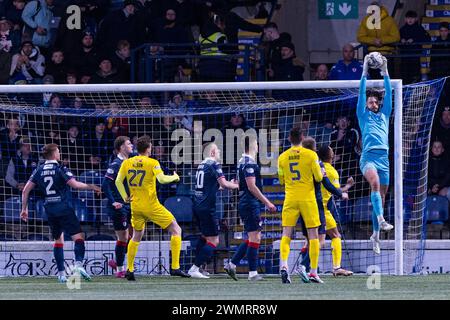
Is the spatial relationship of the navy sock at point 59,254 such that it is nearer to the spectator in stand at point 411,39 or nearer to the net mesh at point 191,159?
the net mesh at point 191,159

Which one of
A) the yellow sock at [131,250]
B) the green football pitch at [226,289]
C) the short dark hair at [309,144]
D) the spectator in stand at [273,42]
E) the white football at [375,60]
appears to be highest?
the spectator in stand at [273,42]

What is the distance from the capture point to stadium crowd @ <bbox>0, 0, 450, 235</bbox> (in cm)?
2212

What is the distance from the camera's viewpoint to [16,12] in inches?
983

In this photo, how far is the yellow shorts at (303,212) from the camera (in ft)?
56.6

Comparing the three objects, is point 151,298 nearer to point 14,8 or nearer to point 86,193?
point 86,193

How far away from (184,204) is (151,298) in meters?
6.58

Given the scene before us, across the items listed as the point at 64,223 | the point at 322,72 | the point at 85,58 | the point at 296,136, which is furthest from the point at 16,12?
the point at 296,136

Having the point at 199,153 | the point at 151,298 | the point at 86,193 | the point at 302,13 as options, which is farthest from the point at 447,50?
the point at 151,298

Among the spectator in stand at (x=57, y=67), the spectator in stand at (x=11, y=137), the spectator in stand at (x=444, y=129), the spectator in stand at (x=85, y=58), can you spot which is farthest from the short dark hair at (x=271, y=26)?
the spectator in stand at (x=11, y=137)

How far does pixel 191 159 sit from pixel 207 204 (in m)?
2.37

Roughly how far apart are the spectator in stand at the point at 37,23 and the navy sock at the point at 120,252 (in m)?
6.26

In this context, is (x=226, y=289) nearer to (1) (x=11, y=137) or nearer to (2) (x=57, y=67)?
(1) (x=11, y=137)

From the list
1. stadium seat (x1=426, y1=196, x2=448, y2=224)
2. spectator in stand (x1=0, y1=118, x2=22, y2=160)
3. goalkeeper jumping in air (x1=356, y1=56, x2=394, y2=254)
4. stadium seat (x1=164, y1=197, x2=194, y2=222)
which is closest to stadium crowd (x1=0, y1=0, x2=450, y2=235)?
spectator in stand (x1=0, y1=118, x2=22, y2=160)

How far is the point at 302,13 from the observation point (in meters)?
26.7
